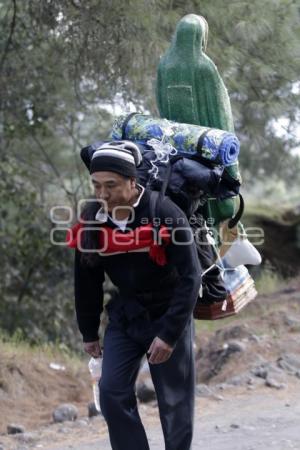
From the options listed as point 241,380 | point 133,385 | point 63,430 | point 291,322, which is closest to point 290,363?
point 241,380

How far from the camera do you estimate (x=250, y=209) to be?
13.0 meters

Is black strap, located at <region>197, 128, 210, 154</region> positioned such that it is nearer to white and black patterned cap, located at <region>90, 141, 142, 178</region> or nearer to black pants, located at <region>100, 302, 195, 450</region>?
white and black patterned cap, located at <region>90, 141, 142, 178</region>

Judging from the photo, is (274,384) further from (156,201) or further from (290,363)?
(156,201)

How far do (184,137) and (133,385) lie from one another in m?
1.14

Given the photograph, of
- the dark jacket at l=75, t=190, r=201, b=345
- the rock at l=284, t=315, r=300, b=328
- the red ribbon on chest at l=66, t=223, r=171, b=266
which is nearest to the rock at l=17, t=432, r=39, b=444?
the dark jacket at l=75, t=190, r=201, b=345

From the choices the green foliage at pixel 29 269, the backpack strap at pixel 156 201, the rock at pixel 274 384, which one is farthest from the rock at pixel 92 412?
the green foliage at pixel 29 269

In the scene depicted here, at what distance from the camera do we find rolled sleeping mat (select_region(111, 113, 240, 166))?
4.06m

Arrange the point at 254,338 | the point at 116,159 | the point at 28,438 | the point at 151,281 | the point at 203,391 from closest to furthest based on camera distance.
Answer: the point at 116,159, the point at 151,281, the point at 28,438, the point at 203,391, the point at 254,338

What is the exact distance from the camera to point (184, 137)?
415 cm

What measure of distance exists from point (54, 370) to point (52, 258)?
239cm

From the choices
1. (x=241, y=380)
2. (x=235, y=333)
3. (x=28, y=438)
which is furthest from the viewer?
(x=235, y=333)

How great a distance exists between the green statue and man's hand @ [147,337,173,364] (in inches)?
35.6

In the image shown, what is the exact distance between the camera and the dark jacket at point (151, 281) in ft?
12.5

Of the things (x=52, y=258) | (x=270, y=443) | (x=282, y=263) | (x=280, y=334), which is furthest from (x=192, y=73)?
(x=282, y=263)
